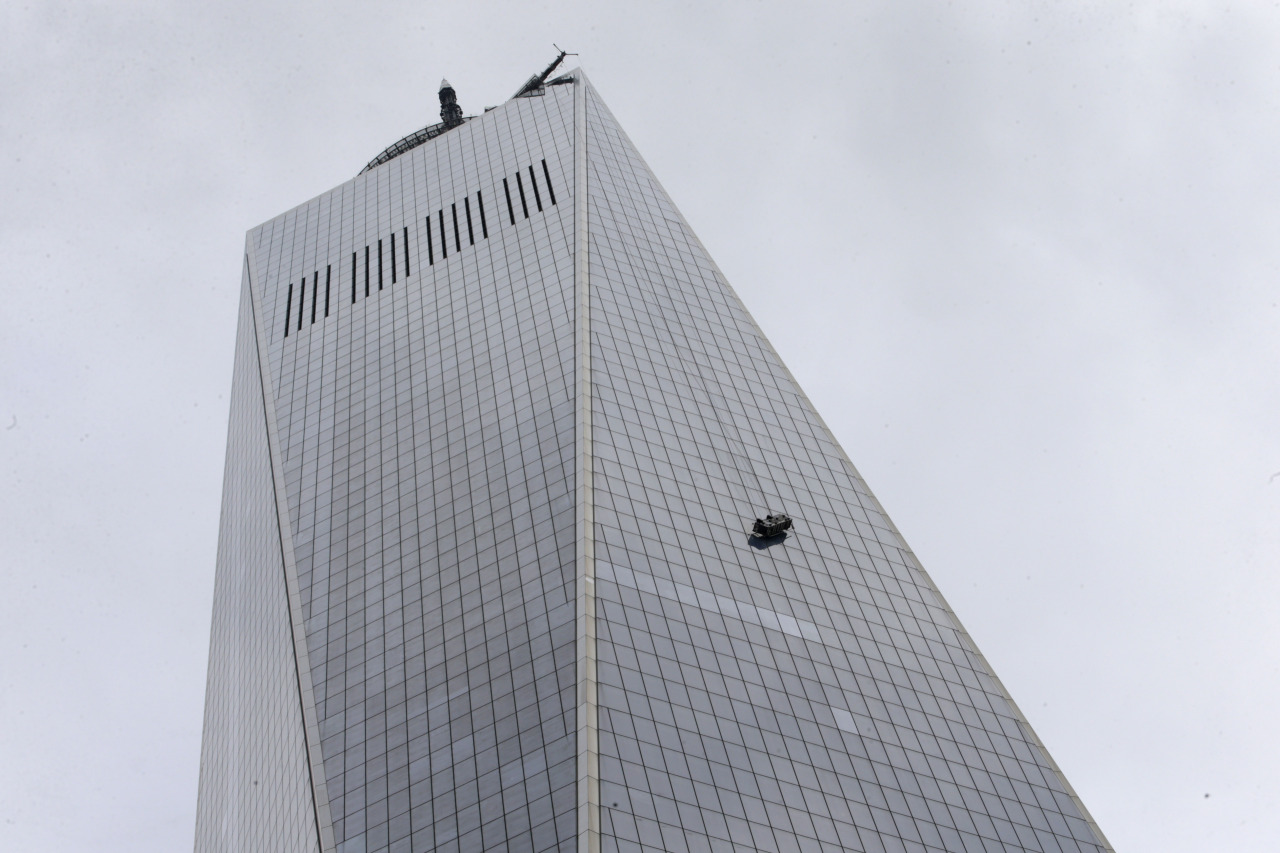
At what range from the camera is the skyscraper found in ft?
194

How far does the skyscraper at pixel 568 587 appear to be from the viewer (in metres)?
59.0

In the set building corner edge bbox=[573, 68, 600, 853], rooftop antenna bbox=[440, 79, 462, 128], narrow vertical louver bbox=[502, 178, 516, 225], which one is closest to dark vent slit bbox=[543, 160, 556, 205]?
building corner edge bbox=[573, 68, 600, 853]

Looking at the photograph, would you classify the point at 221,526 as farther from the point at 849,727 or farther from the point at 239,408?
the point at 849,727

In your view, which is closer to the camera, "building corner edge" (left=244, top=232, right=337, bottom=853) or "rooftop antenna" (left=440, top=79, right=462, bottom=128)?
"building corner edge" (left=244, top=232, right=337, bottom=853)

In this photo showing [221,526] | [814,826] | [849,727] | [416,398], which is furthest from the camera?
[221,526]

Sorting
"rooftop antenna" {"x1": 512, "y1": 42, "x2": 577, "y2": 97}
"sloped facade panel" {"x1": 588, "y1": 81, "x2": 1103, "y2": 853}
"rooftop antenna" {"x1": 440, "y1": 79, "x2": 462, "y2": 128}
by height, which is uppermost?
"rooftop antenna" {"x1": 440, "y1": 79, "x2": 462, "y2": 128}

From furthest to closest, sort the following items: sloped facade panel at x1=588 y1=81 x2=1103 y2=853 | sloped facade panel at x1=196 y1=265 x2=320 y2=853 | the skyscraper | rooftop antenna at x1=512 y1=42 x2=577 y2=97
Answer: rooftop antenna at x1=512 y1=42 x2=577 y2=97
sloped facade panel at x1=196 y1=265 x2=320 y2=853
the skyscraper
sloped facade panel at x1=588 y1=81 x2=1103 y2=853

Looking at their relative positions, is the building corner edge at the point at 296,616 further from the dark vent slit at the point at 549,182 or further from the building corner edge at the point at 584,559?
the dark vent slit at the point at 549,182

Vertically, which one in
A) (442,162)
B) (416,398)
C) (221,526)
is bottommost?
(416,398)

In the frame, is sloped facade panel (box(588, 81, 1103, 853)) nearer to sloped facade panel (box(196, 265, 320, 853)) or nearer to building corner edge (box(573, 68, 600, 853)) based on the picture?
building corner edge (box(573, 68, 600, 853))

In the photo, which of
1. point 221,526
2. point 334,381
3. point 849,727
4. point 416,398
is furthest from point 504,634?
point 221,526

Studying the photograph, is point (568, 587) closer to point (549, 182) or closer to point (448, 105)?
point (549, 182)

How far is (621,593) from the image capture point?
6550 centimetres

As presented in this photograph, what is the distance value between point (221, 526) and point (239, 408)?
1371 cm
